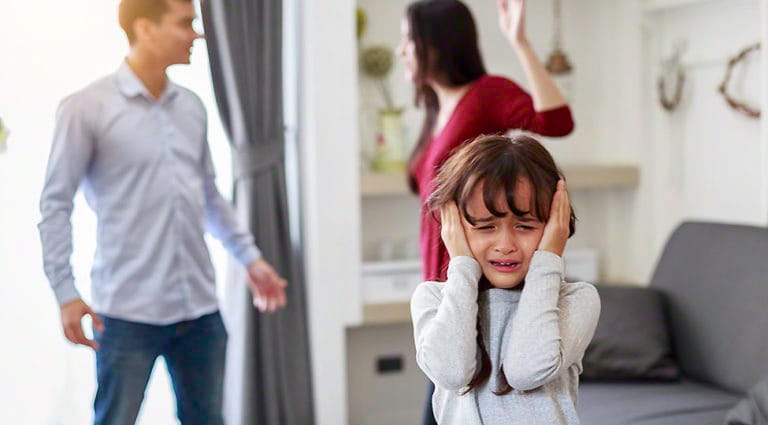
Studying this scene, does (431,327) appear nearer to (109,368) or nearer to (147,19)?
(109,368)

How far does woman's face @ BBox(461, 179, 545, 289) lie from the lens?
1.52 m

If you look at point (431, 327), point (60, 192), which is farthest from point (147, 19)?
point (431, 327)

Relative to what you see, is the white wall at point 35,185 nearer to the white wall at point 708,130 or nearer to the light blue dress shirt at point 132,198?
the light blue dress shirt at point 132,198

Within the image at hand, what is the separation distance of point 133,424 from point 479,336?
1012 mm

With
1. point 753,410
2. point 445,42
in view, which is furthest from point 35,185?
point 753,410

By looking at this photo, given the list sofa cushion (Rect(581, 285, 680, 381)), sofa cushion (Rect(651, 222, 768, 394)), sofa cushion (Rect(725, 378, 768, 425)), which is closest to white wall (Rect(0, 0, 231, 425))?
sofa cushion (Rect(581, 285, 680, 381))

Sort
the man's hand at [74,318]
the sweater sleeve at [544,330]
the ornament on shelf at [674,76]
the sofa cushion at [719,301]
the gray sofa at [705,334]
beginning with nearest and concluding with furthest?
the sweater sleeve at [544,330]
the man's hand at [74,318]
the gray sofa at [705,334]
the sofa cushion at [719,301]
the ornament on shelf at [674,76]

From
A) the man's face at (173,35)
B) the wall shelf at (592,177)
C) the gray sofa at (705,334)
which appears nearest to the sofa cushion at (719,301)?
the gray sofa at (705,334)

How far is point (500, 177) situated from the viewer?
1.51 m

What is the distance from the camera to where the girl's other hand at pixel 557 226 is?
5.02 ft

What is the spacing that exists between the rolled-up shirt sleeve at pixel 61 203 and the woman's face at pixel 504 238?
1.00 metres

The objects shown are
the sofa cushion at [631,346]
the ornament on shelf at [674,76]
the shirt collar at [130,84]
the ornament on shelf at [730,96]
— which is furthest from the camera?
the ornament on shelf at [674,76]

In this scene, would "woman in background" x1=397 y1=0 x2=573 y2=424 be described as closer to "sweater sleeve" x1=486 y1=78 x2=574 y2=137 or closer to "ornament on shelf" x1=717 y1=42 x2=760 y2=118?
"sweater sleeve" x1=486 y1=78 x2=574 y2=137

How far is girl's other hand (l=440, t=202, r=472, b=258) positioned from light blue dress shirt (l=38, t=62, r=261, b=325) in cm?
94
